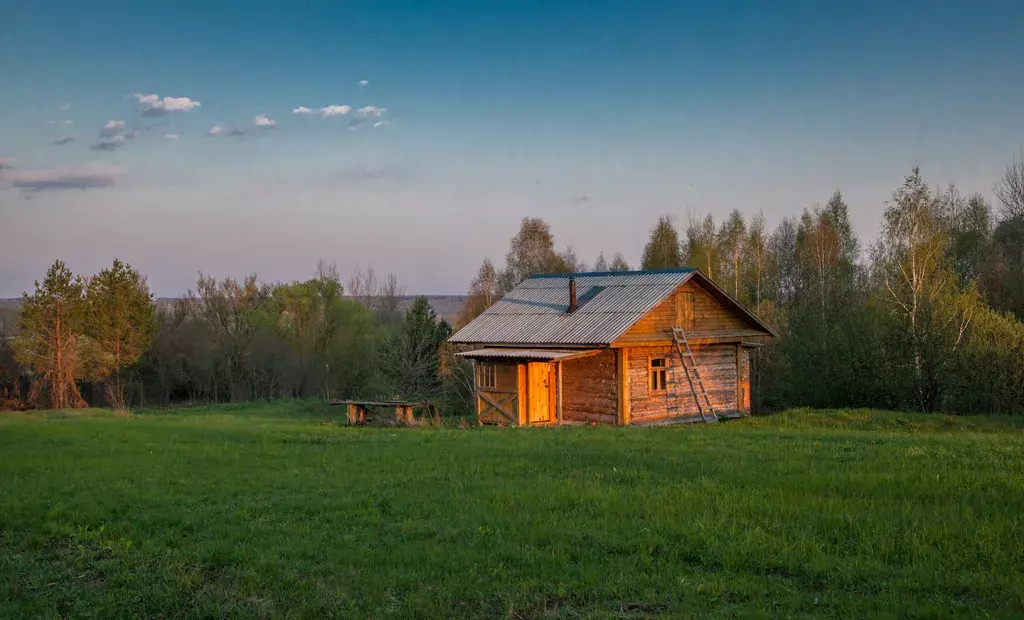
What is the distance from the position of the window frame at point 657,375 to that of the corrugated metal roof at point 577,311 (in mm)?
2325

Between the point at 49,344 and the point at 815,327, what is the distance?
42050 millimetres

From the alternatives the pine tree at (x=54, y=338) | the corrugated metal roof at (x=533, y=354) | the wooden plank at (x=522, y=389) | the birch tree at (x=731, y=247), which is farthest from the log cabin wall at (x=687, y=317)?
the pine tree at (x=54, y=338)

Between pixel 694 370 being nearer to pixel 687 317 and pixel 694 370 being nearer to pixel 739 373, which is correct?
pixel 687 317

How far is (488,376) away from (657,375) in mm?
6245

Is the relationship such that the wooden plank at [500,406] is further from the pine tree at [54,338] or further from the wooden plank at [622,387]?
the pine tree at [54,338]

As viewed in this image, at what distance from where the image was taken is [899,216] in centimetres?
3400

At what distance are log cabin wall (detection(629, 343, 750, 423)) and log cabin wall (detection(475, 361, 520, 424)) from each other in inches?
163

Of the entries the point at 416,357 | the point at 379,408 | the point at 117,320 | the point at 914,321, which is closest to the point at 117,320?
the point at 117,320

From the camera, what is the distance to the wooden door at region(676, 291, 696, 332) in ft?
96.0

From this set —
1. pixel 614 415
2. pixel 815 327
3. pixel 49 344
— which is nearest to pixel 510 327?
pixel 614 415

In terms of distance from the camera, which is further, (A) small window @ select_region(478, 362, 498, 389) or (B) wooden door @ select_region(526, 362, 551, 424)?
(A) small window @ select_region(478, 362, 498, 389)

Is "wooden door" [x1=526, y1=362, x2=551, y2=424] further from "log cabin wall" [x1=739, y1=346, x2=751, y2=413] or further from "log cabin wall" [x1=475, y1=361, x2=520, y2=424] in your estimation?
"log cabin wall" [x1=739, y1=346, x2=751, y2=413]

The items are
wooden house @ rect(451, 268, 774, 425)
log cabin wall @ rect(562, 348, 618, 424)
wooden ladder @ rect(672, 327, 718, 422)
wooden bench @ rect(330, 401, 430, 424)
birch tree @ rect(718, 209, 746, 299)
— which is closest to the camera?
wooden bench @ rect(330, 401, 430, 424)

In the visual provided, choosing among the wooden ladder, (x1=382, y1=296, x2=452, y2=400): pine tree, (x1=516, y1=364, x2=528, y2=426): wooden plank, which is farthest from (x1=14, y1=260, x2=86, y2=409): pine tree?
the wooden ladder
